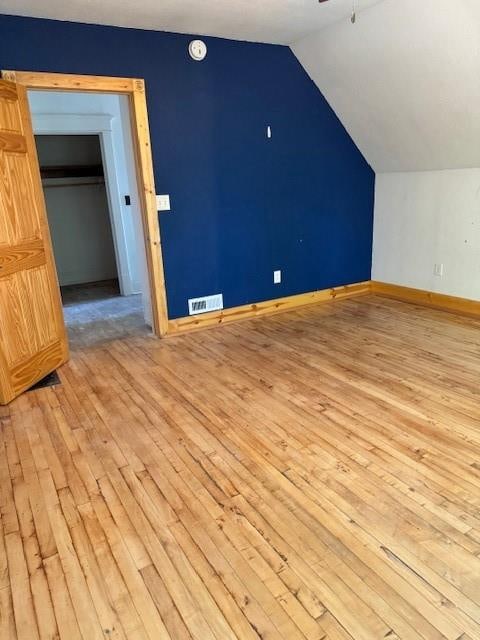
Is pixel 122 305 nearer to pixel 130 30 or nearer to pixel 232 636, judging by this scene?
pixel 130 30

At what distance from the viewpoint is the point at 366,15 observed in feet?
11.0

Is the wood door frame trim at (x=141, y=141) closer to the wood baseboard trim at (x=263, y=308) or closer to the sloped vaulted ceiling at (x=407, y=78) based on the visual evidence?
the wood baseboard trim at (x=263, y=308)

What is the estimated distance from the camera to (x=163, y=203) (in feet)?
12.6

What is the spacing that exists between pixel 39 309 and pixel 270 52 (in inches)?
124

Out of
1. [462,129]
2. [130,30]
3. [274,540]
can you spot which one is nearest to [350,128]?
[462,129]

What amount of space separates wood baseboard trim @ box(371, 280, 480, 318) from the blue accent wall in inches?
22.5

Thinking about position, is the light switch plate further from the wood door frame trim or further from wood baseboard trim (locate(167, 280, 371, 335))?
wood baseboard trim (locate(167, 280, 371, 335))

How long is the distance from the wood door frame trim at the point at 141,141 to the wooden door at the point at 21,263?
23cm

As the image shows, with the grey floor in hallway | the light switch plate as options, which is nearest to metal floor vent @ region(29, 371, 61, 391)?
the grey floor in hallway

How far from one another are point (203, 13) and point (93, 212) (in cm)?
392

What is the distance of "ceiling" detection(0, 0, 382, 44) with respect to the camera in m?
2.93

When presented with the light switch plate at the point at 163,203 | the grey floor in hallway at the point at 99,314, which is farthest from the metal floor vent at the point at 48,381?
the light switch plate at the point at 163,203

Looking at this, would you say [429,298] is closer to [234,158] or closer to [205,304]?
[205,304]

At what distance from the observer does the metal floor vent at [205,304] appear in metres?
4.21
